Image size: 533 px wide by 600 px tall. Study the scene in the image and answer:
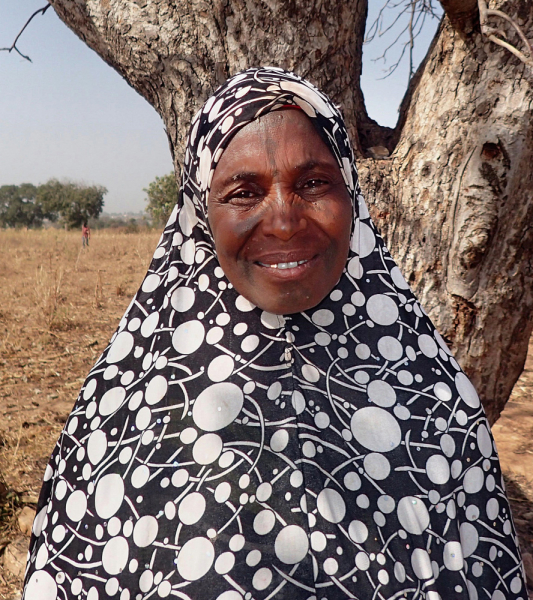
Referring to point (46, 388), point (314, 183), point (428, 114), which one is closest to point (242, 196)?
point (314, 183)

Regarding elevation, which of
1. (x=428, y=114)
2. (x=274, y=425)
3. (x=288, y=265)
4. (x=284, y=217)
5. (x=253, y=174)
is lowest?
(x=274, y=425)

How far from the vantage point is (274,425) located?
1.36 meters

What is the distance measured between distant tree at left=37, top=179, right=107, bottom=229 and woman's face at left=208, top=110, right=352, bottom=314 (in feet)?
131

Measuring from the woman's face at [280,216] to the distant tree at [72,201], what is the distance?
3979 cm

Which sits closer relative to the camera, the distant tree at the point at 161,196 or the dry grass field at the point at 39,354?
the dry grass field at the point at 39,354

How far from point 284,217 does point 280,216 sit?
0.01m

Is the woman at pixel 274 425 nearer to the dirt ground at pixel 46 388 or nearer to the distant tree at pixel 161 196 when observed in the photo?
the dirt ground at pixel 46 388

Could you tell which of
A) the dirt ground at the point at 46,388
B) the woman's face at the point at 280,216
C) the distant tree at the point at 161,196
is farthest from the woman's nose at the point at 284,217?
the distant tree at the point at 161,196

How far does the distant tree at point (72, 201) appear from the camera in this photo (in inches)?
1585

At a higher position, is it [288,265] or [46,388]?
[288,265]

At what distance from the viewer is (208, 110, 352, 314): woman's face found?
1307 millimetres

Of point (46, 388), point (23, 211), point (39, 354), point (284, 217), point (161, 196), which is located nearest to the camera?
point (284, 217)

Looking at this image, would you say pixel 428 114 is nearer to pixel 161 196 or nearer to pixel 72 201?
pixel 161 196

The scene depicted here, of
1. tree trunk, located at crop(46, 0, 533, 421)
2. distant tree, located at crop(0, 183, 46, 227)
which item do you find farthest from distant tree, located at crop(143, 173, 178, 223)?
tree trunk, located at crop(46, 0, 533, 421)
